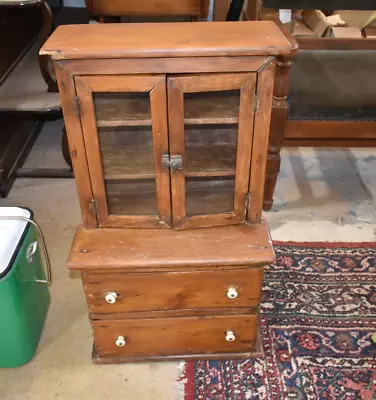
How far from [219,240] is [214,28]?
560mm

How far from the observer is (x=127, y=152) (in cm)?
126

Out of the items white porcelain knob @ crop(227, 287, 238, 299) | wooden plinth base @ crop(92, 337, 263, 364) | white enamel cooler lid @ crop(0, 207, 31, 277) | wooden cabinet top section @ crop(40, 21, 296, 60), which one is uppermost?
wooden cabinet top section @ crop(40, 21, 296, 60)

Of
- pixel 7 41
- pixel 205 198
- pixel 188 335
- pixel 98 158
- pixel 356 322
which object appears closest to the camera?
pixel 98 158

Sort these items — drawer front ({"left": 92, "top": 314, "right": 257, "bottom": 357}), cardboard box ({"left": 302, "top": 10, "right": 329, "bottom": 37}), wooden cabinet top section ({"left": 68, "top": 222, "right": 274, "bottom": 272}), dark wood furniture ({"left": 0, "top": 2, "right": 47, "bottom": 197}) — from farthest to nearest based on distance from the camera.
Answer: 1. cardboard box ({"left": 302, "top": 10, "right": 329, "bottom": 37})
2. dark wood furniture ({"left": 0, "top": 2, "right": 47, "bottom": 197})
3. drawer front ({"left": 92, "top": 314, "right": 257, "bottom": 357})
4. wooden cabinet top section ({"left": 68, "top": 222, "right": 274, "bottom": 272})

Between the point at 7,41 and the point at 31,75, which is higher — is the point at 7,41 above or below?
above

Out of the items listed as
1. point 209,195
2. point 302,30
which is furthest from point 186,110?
point 302,30

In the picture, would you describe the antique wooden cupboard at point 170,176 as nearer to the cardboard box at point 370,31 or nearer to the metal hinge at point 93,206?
the metal hinge at point 93,206

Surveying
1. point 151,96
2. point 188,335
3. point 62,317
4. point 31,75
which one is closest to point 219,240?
point 188,335

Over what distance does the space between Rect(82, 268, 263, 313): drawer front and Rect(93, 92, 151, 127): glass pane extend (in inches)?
16.6

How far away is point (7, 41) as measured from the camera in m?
2.28

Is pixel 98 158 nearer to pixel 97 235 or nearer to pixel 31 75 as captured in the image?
pixel 97 235

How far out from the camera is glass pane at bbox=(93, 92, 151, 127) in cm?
116

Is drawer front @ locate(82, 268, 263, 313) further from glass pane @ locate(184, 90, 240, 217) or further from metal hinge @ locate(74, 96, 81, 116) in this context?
Result: metal hinge @ locate(74, 96, 81, 116)

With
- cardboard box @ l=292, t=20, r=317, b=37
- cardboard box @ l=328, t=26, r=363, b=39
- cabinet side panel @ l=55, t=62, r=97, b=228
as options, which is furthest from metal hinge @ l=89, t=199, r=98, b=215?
cardboard box @ l=328, t=26, r=363, b=39
